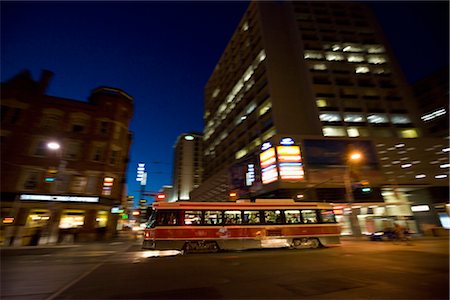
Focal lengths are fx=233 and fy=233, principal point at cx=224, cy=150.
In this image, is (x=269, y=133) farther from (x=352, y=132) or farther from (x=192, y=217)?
(x=192, y=217)

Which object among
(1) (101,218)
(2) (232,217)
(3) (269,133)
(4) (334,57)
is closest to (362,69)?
(4) (334,57)

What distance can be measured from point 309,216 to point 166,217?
10.3 m

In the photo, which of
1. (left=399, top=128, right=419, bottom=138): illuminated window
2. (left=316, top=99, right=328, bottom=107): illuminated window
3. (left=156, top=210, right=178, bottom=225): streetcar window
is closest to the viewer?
(left=156, top=210, right=178, bottom=225): streetcar window

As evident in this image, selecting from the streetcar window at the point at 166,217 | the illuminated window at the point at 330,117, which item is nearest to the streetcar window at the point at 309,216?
the streetcar window at the point at 166,217

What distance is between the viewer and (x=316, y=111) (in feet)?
129

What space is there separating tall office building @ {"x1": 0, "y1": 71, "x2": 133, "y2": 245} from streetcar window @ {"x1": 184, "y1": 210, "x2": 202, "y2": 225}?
645 inches

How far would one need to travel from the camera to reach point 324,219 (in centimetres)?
1742

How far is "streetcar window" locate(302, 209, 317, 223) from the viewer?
671 inches

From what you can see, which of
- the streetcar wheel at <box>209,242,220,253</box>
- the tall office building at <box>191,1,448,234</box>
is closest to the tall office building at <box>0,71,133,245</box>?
the streetcar wheel at <box>209,242,220,253</box>

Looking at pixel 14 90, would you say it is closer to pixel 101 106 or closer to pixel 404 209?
pixel 101 106

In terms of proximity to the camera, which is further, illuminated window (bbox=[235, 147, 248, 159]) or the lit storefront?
illuminated window (bbox=[235, 147, 248, 159])

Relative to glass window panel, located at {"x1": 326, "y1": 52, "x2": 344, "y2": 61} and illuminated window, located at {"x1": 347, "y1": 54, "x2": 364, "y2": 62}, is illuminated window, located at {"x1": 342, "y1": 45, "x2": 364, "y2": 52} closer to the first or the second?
illuminated window, located at {"x1": 347, "y1": 54, "x2": 364, "y2": 62}

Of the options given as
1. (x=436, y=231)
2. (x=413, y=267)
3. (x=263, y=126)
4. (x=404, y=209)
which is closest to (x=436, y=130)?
(x=404, y=209)

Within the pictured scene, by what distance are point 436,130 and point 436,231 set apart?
29.2m
